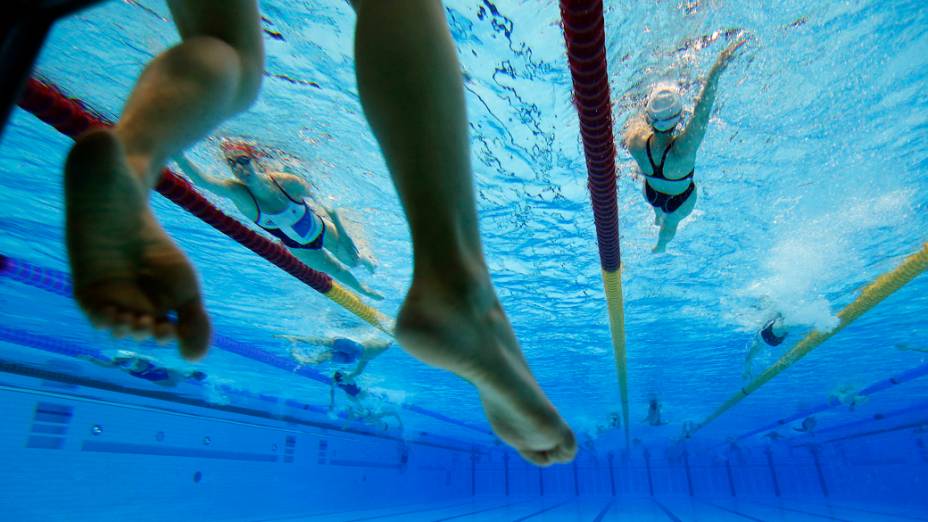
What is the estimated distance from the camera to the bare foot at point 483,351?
1305mm

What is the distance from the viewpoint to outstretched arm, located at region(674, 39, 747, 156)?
5309 mm

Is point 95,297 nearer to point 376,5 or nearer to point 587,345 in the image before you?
point 376,5

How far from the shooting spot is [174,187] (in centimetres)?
420

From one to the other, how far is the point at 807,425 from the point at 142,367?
27.9 metres

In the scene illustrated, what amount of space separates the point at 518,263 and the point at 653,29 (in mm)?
5519

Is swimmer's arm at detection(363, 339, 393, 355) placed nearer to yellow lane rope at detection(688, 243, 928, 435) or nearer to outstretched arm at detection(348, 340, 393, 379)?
outstretched arm at detection(348, 340, 393, 379)

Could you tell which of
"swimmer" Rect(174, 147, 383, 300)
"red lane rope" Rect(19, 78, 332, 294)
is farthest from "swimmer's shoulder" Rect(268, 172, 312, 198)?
"red lane rope" Rect(19, 78, 332, 294)

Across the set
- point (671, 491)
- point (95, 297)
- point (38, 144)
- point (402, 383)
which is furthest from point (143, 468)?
point (671, 491)

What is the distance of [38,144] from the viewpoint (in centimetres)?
684

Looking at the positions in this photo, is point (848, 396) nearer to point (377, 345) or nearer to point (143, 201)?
point (377, 345)

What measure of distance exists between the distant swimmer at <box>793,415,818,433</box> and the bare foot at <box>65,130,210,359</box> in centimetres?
2844

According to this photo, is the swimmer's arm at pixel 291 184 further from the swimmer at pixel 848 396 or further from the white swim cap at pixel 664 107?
the swimmer at pixel 848 396

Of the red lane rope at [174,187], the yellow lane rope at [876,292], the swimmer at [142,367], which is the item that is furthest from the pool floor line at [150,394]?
the yellow lane rope at [876,292]

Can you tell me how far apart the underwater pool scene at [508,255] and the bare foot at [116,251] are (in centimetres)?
42
